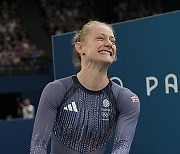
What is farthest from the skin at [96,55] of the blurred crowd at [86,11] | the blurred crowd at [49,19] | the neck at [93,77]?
the blurred crowd at [86,11]

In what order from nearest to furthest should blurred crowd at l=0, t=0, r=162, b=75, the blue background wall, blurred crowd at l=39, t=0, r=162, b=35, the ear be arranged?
the ear → the blue background wall → blurred crowd at l=0, t=0, r=162, b=75 → blurred crowd at l=39, t=0, r=162, b=35

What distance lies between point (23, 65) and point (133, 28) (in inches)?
331

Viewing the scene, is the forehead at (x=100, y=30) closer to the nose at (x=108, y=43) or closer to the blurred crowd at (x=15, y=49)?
the nose at (x=108, y=43)

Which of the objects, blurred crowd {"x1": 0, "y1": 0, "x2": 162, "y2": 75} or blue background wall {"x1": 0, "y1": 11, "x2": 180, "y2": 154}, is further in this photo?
blurred crowd {"x1": 0, "y1": 0, "x2": 162, "y2": 75}

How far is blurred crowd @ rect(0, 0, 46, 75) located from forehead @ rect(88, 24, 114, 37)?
11.5m

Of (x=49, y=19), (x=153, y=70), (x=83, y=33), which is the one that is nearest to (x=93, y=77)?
(x=83, y=33)

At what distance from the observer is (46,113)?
2.17 m

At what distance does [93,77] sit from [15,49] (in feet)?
40.9

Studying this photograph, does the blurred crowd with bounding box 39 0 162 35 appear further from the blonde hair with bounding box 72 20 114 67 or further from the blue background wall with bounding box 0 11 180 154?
the blonde hair with bounding box 72 20 114 67

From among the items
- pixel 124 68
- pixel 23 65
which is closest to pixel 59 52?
pixel 124 68

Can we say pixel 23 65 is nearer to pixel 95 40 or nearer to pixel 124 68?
pixel 124 68

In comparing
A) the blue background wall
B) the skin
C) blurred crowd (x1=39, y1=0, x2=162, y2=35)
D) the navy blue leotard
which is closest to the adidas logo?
the navy blue leotard

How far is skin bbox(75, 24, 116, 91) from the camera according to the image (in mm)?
2152

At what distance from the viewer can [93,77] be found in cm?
223
